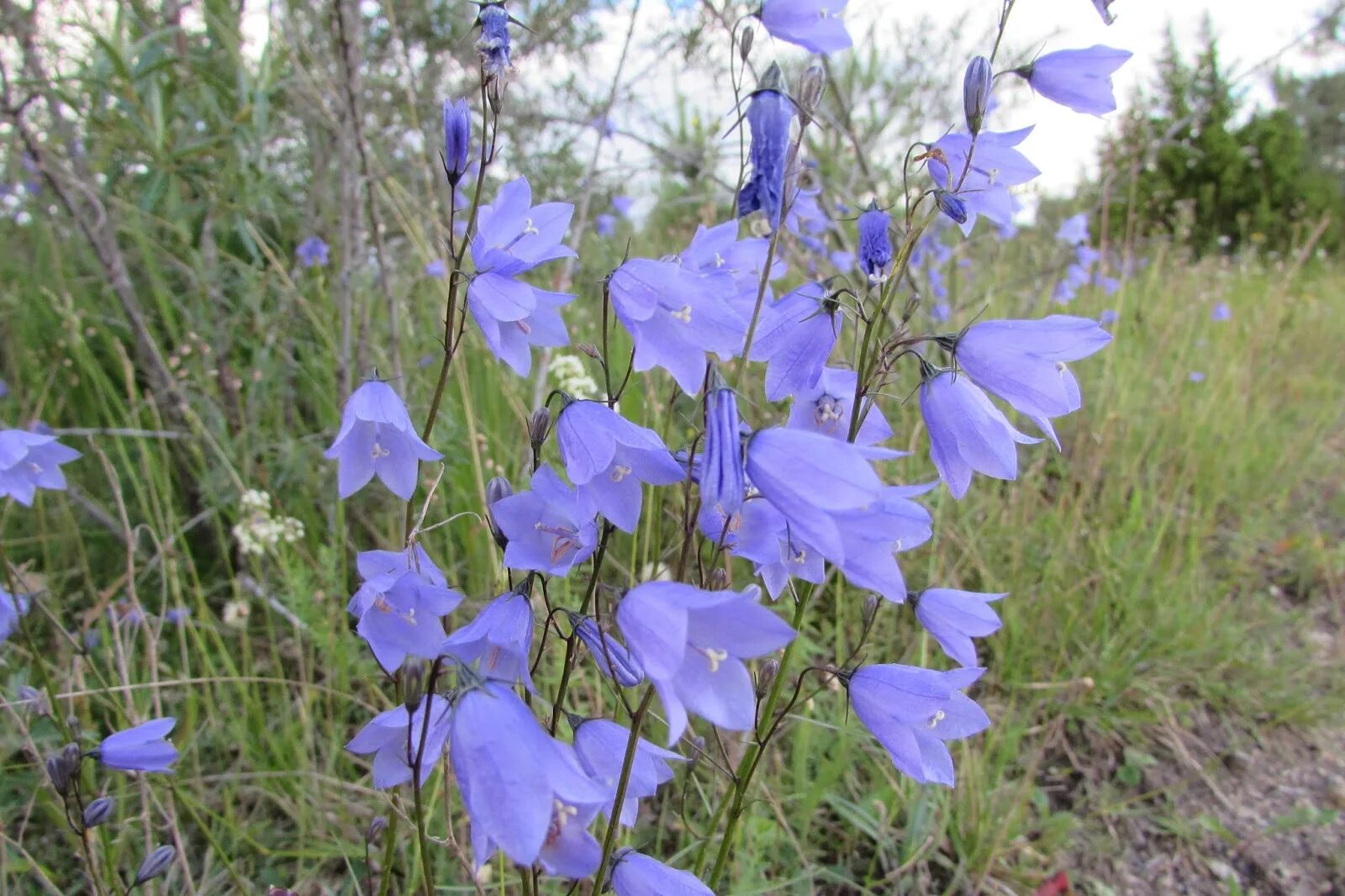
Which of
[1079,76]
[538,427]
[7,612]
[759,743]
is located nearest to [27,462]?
[7,612]

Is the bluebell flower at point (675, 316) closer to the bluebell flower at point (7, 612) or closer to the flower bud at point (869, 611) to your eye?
the flower bud at point (869, 611)

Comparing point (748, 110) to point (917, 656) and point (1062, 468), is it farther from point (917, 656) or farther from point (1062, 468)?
point (1062, 468)

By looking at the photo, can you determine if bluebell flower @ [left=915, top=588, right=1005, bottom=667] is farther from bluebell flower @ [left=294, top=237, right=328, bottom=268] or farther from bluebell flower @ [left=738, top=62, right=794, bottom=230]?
bluebell flower @ [left=294, top=237, right=328, bottom=268]

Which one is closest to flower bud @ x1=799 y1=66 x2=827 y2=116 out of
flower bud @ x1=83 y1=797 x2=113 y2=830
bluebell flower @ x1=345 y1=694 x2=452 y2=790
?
bluebell flower @ x1=345 y1=694 x2=452 y2=790

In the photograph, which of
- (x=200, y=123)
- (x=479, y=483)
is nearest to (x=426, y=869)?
(x=479, y=483)

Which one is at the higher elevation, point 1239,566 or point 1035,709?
point 1239,566

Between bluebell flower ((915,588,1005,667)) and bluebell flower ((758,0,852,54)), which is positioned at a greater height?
bluebell flower ((758,0,852,54))

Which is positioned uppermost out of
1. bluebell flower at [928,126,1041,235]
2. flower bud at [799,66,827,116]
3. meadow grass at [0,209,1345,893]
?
flower bud at [799,66,827,116]
